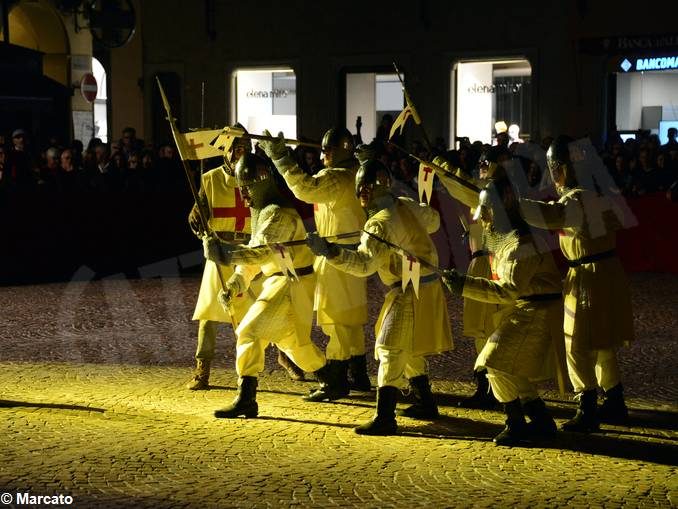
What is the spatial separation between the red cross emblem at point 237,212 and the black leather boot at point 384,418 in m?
2.45

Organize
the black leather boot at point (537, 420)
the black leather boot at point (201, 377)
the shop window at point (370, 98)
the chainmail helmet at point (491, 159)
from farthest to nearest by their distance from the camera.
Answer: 1. the shop window at point (370, 98)
2. the black leather boot at point (201, 377)
3. the chainmail helmet at point (491, 159)
4. the black leather boot at point (537, 420)

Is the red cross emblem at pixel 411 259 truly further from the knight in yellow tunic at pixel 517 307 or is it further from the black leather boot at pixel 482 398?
the black leather boot at pixel 482 398

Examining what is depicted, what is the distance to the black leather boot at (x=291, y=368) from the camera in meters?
10.1

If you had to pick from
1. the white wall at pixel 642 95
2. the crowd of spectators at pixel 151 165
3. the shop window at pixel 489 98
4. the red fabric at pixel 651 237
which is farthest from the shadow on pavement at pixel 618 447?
the shop window at pixel 489 98

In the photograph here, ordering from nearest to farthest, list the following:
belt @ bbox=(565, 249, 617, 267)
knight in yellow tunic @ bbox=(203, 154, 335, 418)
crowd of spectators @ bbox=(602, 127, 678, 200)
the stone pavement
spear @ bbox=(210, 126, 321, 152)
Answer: the stone pavement < belt @ bbox=(565, 249, 617, 267) < knight in yellow tunic @ bbox=(203, 154, 335, 418) < spear @ bbox=(210, 126, 321, 152) < crowd of spectators @ bbox=(602, 127, 678, 200)

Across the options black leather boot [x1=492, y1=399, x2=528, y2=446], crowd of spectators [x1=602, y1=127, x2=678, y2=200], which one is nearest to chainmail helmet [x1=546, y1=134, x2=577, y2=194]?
black leather boot [x1=492, y1=399, x2=528, y2=446]

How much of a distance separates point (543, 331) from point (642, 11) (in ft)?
52.2

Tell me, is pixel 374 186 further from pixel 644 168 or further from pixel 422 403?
pixel 644 168

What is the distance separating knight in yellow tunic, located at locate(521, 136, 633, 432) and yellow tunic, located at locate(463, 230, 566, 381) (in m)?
0.45

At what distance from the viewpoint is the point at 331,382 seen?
9.30m

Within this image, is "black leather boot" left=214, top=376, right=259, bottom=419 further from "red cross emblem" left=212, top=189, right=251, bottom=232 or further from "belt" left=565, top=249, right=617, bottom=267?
"belt" left=565, top=249, right=617, bottom=267

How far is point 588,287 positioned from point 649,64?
1485cm

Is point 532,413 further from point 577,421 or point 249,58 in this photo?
point 249,58

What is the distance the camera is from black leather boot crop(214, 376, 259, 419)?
8.58 m
